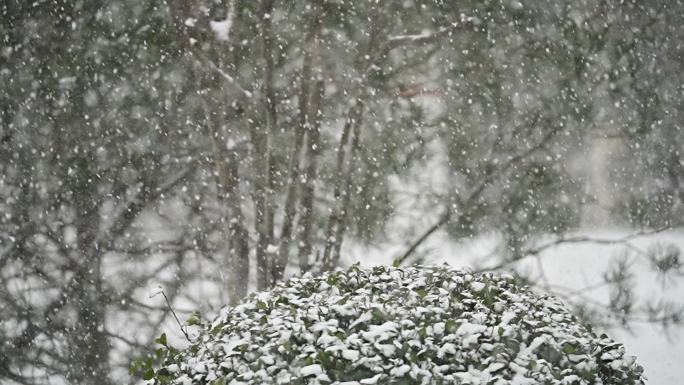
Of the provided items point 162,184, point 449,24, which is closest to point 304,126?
point 449,24

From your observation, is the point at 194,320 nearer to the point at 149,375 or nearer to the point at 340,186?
the point at 149,375

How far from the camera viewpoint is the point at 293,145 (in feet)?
20.0

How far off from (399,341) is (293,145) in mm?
3919

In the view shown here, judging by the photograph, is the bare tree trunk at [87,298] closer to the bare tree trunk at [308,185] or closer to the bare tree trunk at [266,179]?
the bare tree trunk at [266,179]

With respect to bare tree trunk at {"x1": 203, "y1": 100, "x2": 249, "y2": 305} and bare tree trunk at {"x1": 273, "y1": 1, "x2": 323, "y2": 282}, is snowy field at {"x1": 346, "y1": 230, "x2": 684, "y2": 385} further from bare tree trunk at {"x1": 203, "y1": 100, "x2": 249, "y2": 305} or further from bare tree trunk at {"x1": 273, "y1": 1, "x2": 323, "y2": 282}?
bare tree trunk at {"x1": 203, "y1": 100, "x2": 249, "y2": 305}

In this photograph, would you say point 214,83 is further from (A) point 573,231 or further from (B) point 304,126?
(A) point 573,231

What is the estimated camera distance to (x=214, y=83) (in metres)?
5.71

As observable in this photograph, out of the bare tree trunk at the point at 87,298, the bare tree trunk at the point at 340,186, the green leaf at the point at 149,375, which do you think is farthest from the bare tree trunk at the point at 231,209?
the green leaf at the point at 149,375

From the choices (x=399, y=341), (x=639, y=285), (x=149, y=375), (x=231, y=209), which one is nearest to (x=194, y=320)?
(x=149, y=375)

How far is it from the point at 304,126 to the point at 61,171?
2485 mm

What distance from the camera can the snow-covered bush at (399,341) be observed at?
2.24 m

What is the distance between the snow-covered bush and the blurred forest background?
2690mm

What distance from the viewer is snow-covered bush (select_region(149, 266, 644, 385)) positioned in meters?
2.24

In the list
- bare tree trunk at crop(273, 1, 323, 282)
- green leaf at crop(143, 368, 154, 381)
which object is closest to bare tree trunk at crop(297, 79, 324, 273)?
bare tree trunk at crop(273, 1, 323, 282)
